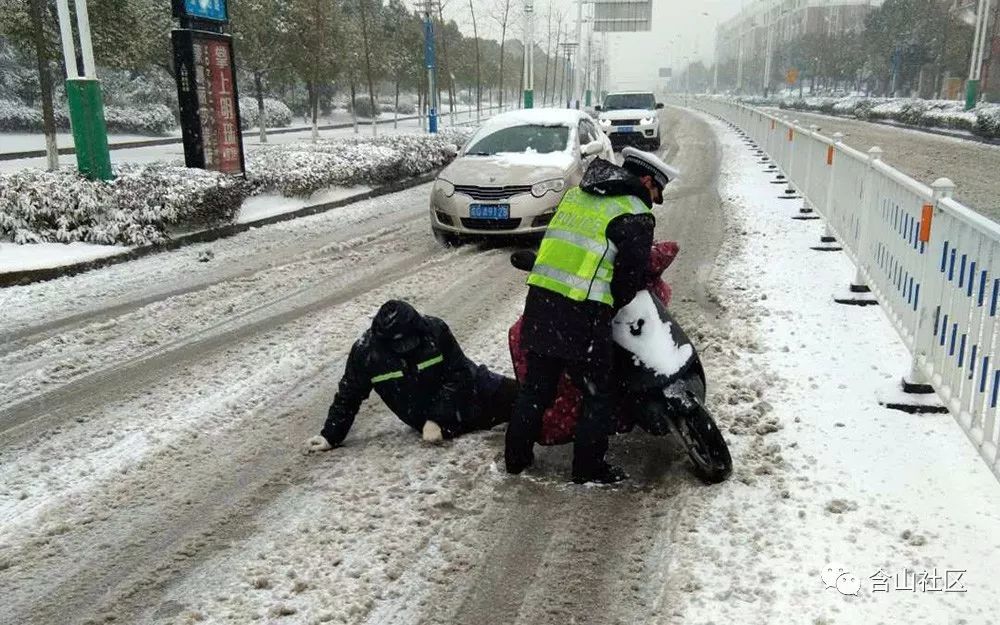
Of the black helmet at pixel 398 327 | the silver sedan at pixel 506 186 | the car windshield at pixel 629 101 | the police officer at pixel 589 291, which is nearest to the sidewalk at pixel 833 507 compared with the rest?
the police officer at pixel 589 291

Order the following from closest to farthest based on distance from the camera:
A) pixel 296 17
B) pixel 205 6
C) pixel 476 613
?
pixel 476 613, pixel 205 6, pixel 296 17

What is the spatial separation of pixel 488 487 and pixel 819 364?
2667mm

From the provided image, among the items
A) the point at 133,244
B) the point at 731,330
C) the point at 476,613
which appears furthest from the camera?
the point at 133,244

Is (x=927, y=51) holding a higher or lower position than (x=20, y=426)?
higher

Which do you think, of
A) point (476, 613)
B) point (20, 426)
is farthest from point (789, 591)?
point (20, 426)

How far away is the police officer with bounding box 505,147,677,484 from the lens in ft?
11.1

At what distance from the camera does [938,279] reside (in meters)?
4.07

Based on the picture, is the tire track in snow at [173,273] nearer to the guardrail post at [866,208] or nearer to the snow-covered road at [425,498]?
the snow-covered road at [425,498]

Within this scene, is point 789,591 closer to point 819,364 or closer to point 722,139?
point 819,364

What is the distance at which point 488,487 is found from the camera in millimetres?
3723

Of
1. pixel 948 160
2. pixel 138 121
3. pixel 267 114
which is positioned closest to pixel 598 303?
pixel 948 160

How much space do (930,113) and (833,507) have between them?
121ft

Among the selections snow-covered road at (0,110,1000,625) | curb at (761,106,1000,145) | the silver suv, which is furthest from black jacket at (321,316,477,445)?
curb at (761,106,1000,145)

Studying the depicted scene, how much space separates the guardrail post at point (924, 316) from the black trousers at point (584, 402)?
1.94 metres
